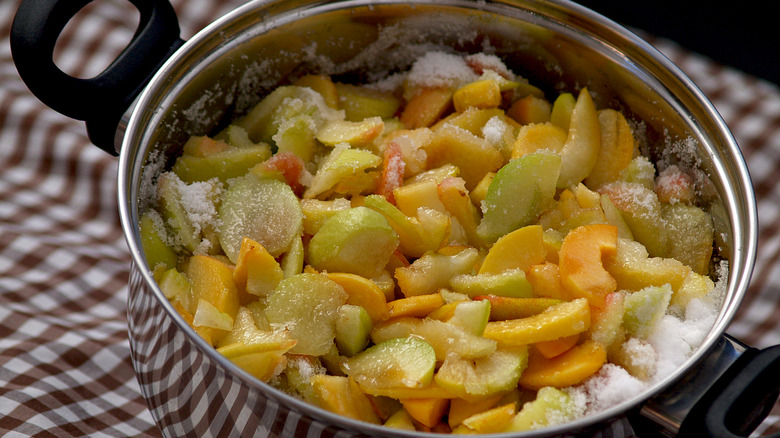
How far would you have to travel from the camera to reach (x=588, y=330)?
878 mm

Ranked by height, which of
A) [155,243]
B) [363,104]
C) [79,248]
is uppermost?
[363,104]

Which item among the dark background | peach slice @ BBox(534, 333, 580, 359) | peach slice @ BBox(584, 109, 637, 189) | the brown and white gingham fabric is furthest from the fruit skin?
the dark background

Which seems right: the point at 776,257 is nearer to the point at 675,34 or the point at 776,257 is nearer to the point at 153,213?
the point at 675,34

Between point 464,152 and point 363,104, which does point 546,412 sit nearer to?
point 464,152

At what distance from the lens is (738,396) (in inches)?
28.4

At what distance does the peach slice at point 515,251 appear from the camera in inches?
37.0

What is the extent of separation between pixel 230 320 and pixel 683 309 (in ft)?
1.93

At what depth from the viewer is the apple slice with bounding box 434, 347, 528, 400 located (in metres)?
0.80

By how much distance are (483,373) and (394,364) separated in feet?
0.34

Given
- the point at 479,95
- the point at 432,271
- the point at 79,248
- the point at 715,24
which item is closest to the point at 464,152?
the point at 479,95

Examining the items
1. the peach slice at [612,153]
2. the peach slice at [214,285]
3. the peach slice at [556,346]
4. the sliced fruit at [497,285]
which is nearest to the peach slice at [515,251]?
the sliced fruit at [497,285]

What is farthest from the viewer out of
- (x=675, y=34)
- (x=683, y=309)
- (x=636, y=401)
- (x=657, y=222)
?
(x=675, y=34)

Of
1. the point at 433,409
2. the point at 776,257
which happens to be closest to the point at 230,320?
the point at 433,409

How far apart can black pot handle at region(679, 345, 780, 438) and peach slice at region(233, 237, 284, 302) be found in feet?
1.68
